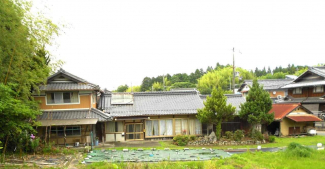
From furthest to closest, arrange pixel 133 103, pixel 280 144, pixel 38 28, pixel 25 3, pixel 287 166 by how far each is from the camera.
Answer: pixel 133 103
pixel 280 144
pixel 38 28
pixel 25 3
pixel 287 166

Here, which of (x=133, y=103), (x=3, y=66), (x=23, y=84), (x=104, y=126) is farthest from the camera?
(x=133, y=103)

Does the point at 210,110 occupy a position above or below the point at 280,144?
above

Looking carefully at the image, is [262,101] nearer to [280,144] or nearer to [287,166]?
[280,144]

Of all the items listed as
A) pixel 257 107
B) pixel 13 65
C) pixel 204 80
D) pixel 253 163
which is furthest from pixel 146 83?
pixel 253 163

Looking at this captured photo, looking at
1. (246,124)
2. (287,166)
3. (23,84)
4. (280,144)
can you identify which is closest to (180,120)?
(246,124)

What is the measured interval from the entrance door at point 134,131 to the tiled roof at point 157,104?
1100 mm

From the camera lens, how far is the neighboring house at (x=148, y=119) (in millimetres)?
20062

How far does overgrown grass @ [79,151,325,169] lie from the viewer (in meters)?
10.4

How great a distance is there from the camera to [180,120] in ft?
68.2

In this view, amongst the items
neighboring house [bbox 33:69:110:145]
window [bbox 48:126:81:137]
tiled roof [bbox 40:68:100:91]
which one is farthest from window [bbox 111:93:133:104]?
window [bbox 48:126:81:137]

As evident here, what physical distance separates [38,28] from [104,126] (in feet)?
29.6

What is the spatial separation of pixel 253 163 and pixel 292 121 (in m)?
12.8

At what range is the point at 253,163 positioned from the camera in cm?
1122

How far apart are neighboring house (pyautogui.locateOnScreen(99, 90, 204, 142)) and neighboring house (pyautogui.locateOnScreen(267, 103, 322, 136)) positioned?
713cm
